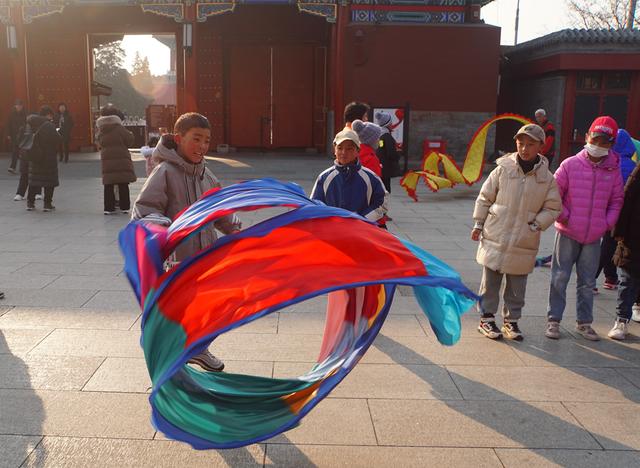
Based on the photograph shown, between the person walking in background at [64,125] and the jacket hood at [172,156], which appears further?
the person walking in background at [64,125]

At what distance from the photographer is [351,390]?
389 cm

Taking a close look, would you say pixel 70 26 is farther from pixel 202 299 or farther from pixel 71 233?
pixel 202 299

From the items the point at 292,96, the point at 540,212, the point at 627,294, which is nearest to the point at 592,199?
the point at 540,212

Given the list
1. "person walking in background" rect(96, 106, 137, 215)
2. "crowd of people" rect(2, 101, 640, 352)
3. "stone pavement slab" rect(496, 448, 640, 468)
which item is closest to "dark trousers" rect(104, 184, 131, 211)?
"person walking in background" rect(96, 106, 137, 215)

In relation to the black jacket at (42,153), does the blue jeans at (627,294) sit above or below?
below

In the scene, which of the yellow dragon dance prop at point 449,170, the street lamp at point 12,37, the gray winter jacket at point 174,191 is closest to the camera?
the gray winter jacket at point 174,191

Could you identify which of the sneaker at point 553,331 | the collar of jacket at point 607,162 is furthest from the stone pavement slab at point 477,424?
the collar of jacket at point 607,162

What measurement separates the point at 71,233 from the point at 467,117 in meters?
13.8

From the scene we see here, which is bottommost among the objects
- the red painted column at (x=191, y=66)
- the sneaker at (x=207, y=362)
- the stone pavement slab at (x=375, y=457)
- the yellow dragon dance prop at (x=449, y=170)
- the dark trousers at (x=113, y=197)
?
the stone pavement slab at (x=375, y=457)

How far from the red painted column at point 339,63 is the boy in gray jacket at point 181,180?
15469 millimetres

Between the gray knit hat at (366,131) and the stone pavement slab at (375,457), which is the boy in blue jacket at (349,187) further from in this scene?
the stone pavement slab at (375,457)

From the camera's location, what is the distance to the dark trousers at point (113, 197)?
1019 centimetres

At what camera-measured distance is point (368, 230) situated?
2.90 meters

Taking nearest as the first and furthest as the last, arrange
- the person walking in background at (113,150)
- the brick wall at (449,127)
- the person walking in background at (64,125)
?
1. the person walking in background at (113,150)
2. the person walking in background at (64,125)
3. the brick wall at (449,127)
